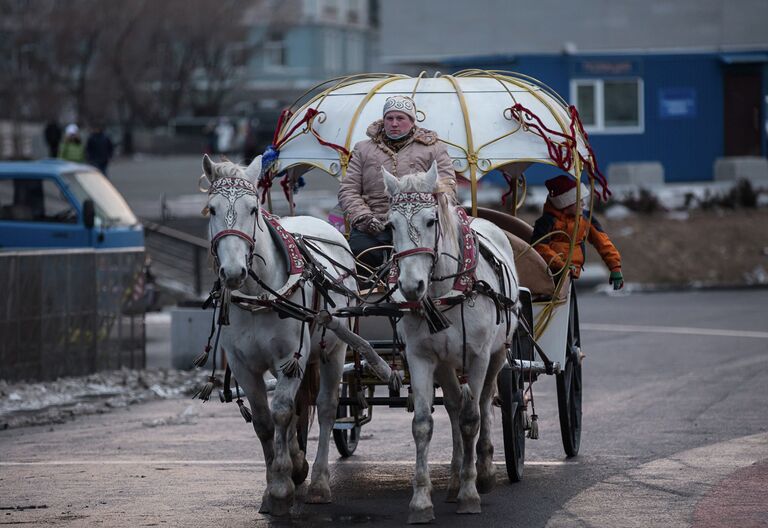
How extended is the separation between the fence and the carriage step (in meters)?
6.58

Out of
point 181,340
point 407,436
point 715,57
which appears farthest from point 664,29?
point 407,436

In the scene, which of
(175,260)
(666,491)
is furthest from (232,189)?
(175,260)

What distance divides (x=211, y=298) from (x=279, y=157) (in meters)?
2.88

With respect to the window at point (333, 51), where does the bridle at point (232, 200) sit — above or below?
below

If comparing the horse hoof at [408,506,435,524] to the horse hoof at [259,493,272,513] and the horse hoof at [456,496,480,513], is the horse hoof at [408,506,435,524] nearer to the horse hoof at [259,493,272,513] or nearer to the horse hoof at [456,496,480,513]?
the horse hoof at [456,496,480,513]

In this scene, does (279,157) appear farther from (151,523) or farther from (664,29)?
(664,29)

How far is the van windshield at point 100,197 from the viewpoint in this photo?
21188 mm

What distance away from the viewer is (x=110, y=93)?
6800 centimetres

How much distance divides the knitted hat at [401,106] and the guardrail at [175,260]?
601 inches

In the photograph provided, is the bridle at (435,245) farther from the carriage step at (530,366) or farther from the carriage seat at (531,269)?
the carriage seat at (531,269)

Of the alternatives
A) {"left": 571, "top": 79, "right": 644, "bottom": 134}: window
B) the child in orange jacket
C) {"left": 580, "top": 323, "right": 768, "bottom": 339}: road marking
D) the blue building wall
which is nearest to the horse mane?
the child in orange jacket

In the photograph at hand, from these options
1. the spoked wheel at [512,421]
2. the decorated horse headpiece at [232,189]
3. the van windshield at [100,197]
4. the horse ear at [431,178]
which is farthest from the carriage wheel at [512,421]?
the van windshield at [100,197]

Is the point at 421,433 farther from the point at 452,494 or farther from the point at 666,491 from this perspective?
the point at 666,491

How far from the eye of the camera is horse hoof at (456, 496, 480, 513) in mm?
9023
